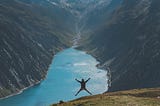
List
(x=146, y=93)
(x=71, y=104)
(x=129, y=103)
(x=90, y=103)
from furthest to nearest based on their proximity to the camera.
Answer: (x=146, y=93)
(x=71, y=104)
(x=90, y=103)
(x=129, y=103)

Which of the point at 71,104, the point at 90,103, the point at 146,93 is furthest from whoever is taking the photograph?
the point at 146,93

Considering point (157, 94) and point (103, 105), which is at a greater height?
point (157, 94)

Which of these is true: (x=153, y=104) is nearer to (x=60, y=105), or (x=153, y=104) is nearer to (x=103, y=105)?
(x=103, y=105)

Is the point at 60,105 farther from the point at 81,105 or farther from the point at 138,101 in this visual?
the point at 138,101

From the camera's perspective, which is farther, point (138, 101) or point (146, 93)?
point (146, 93)

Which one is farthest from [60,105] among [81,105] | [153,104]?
[153,104]

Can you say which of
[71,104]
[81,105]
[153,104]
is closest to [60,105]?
[71,104]

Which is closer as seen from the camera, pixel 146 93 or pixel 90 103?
pixel 90 103

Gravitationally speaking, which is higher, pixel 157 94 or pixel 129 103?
pixel 157 94

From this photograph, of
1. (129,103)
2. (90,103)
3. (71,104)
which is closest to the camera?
(129,103)
